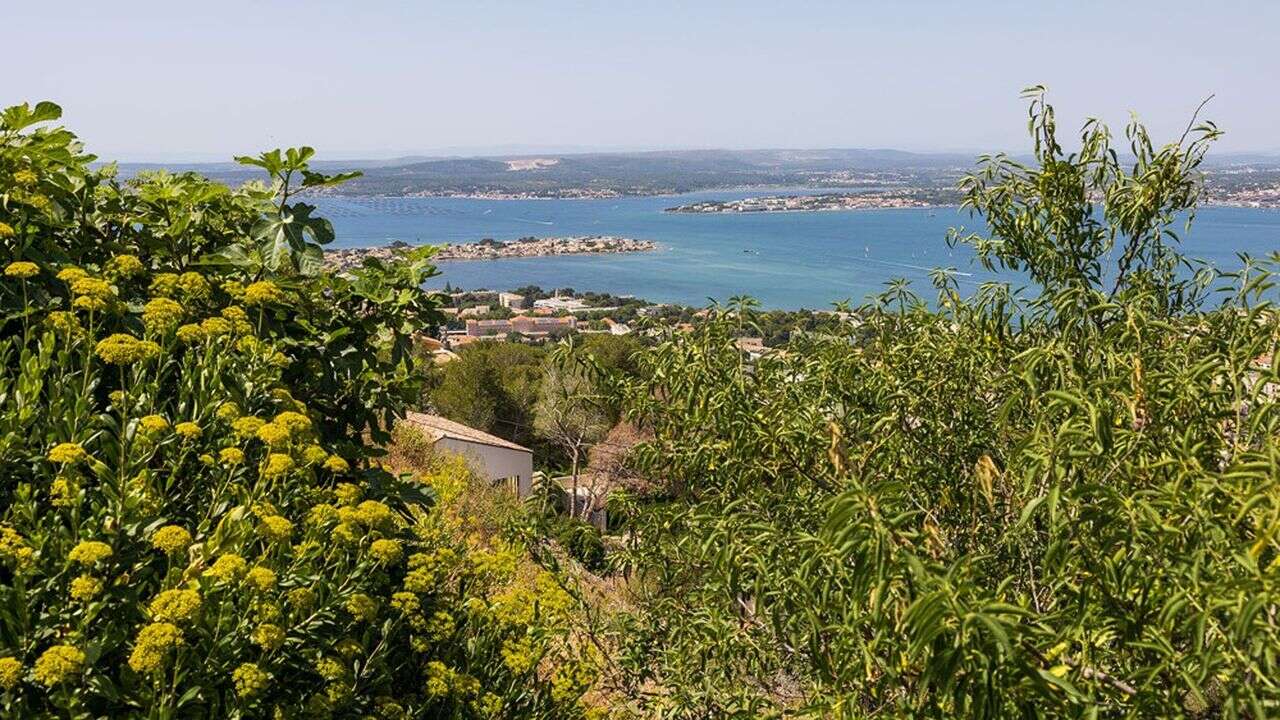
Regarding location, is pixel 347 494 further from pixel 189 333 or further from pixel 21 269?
pixel 21 269

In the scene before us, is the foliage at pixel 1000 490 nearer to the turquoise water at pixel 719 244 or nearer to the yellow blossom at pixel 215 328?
the yellow blossom at pixel 215 328

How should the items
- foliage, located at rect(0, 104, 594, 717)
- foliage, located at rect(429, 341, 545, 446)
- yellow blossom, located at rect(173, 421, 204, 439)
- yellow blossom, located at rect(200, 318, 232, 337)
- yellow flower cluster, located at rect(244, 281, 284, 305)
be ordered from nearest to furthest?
foliage, located at rect(0, 104, 594, 717) → yellow blossom, located at rect(173, 421, 204, 439) → yellow blossom, located at rect(200, 318, 232, 337) → yellow flower cluster, located at rect(244, 281, 284, 305) → foliage, located at rect(429, 341, 545, 446)

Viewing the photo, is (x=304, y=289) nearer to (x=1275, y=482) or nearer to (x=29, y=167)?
(x=29, y=167)

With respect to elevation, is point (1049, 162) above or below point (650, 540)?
above

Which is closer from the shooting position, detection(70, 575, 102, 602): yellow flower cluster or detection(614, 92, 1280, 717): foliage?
detection(614, 92, 1280, 717): foliage

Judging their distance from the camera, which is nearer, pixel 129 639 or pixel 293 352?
pixel 129 639

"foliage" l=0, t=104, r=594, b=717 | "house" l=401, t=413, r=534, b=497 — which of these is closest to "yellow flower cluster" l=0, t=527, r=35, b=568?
"foliage" l=0, t=104, r=594, b=717

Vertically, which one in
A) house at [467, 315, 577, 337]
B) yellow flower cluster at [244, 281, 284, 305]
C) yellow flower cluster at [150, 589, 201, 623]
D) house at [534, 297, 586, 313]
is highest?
yellow flower cluster at [244, 281, 284, 305]

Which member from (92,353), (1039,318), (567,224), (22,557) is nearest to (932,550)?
(1039,318)

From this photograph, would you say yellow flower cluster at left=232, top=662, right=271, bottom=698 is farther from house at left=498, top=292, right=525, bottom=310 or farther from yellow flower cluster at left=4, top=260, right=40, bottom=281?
house at left=498, top=292, right=525, bottom=310
